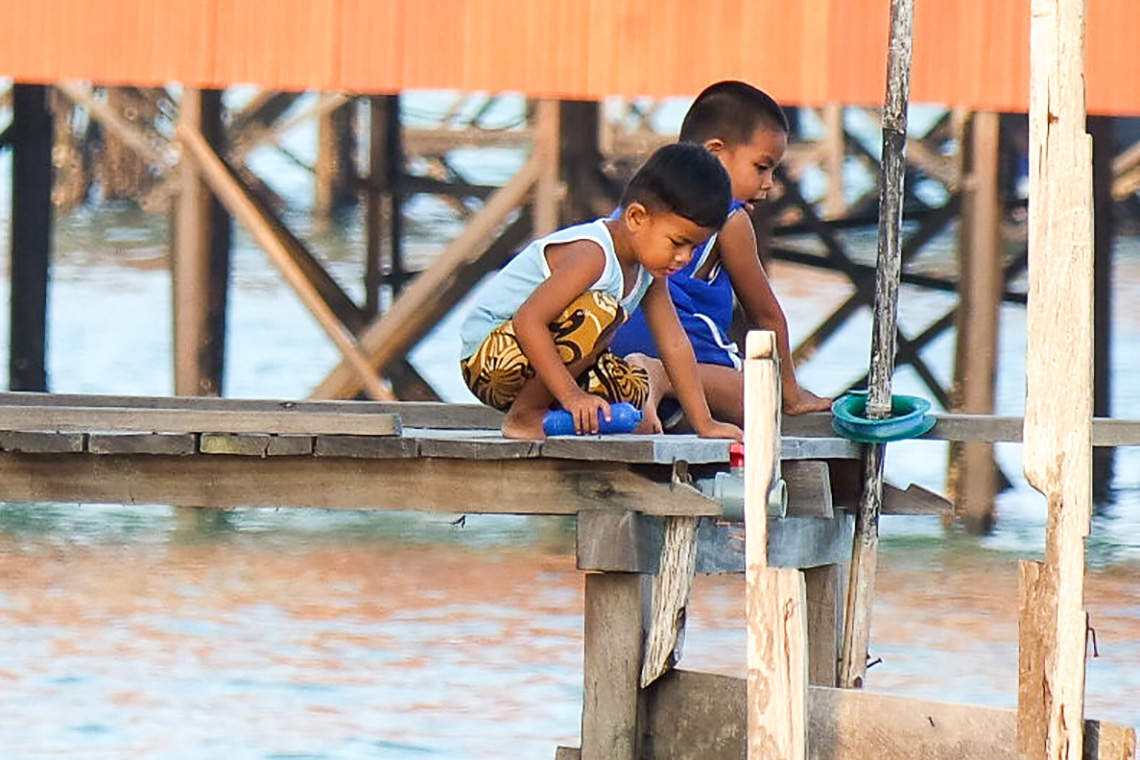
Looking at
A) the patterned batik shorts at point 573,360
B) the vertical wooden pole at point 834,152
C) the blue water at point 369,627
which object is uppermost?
the vertical wooden pole at point 834,152

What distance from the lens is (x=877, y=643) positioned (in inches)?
447

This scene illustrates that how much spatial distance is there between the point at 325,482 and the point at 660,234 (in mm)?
1040

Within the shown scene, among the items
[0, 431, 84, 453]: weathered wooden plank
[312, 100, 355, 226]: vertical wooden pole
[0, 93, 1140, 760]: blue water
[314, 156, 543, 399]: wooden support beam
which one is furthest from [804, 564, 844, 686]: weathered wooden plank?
[312, 100, 355, 226]: vertical wooden pole

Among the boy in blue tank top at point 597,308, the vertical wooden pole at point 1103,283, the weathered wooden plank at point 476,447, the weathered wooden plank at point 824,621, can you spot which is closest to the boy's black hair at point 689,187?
the boy in blue tank top at point 597,308

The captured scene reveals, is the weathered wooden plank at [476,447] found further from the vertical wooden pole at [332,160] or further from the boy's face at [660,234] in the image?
the vertical wooden pole at [332,160]

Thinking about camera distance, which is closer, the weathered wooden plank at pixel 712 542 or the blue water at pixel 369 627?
the weathered wooden plank at pixel 712 542

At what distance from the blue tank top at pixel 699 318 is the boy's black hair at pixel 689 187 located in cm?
62

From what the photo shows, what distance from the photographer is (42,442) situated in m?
6.51

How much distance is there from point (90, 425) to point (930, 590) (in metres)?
6.74

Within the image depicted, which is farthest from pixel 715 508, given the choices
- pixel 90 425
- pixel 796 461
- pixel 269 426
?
pixel 90 425

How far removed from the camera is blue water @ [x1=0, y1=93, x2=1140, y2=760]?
988 cm

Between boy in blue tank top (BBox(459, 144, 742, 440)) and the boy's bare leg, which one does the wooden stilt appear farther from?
boy in blue tank top (BBox(459, 144, 742, 440))

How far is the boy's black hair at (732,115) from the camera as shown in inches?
284

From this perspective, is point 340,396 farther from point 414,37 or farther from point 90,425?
point 90,425
